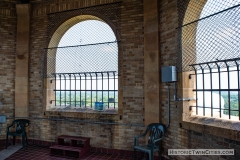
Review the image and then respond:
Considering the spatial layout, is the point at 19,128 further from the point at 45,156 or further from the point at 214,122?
the point at 214,122

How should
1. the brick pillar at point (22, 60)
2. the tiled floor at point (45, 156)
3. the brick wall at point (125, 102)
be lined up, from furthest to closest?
the brick pillar at point (22, 60) → the brick wall at point (125, 102) → the tiled floor at point (45, 156)

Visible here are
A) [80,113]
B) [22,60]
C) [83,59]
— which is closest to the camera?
[80,113]

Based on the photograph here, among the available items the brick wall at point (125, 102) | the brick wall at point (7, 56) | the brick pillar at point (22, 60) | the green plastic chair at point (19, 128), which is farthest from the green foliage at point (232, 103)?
the brick wall at point (7, 56)

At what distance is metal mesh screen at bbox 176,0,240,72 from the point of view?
9.00 ft

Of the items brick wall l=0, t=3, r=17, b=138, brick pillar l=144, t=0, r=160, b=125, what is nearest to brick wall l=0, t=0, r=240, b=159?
brick wall l=0, t=3, r=17, b=138

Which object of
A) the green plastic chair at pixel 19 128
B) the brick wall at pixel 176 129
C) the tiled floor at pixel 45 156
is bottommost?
the tiled floor at pixel 45 156

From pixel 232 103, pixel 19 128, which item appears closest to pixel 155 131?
pixel 232 103

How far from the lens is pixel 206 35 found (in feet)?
10.4

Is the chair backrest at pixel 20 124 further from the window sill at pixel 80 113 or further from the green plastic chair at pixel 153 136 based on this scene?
the green plastic chair at pixel 153 136

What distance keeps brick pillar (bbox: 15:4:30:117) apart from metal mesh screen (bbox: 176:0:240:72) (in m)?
4.54

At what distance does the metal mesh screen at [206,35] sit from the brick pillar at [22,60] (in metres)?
4.54

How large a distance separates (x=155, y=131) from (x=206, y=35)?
225 cm

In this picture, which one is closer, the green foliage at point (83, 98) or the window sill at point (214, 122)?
the window sill at point (214, 122)

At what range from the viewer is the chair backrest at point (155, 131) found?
13.0 ft
